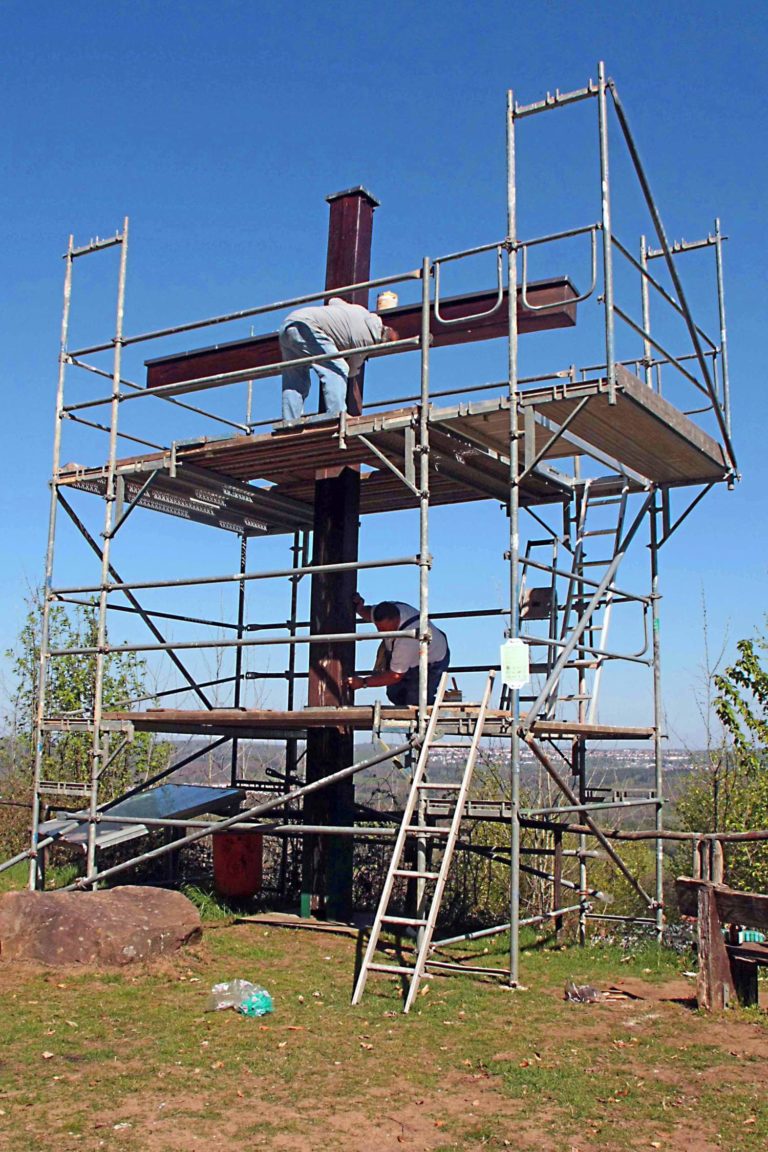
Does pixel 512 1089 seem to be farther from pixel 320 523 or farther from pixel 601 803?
pixel 320 523

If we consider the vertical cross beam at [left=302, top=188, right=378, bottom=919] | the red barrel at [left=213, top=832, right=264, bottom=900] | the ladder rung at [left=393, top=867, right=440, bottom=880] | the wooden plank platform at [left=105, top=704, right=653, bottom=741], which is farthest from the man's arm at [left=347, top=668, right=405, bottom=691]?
the red barrel at [left=213, top=832, right=264, bottom=900]

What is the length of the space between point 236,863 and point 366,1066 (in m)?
6.68

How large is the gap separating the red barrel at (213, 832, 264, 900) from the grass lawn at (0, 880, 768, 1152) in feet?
11.4

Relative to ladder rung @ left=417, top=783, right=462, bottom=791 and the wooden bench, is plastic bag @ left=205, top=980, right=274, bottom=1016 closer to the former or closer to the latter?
ladder rung @ left=417, top=783, right=462, bottom=791

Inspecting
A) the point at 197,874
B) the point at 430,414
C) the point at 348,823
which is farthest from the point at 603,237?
the point at 197,874

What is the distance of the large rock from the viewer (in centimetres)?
937

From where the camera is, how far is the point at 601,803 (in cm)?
1184

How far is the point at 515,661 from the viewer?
30.8ft

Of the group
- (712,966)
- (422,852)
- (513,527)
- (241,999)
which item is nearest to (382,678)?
(422,852)

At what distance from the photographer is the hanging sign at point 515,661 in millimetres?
9328

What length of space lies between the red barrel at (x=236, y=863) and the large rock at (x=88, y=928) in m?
3.18

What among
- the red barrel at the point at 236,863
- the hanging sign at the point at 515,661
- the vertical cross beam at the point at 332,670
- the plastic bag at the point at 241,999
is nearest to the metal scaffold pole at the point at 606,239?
the hanging sign at the point at 515,661

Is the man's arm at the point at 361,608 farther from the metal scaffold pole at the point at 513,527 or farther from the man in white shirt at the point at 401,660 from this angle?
the metal scaffold pole at the point at 513,527

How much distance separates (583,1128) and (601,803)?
6.14 meters
